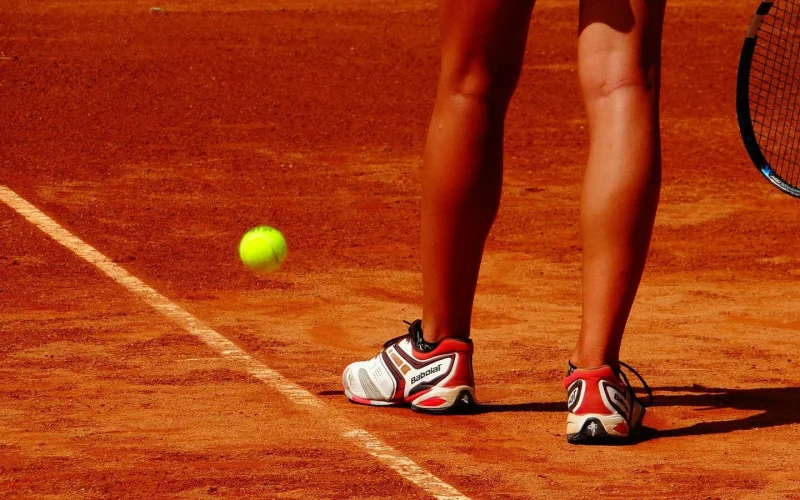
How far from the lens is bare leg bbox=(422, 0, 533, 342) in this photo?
3318 millimetres

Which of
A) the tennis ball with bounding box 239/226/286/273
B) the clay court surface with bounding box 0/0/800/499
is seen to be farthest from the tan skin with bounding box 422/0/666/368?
the tennis ball with bounding box 239/226/286/273

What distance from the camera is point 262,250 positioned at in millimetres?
4754

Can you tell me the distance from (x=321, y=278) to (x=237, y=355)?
1202 millimetres

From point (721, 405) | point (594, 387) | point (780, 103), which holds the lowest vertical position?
point (721, 405)

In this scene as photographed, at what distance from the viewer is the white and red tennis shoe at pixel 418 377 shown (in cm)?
346

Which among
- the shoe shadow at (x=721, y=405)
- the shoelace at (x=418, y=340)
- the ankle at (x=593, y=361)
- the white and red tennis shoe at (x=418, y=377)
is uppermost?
the shoelace at (x=418, y=340)

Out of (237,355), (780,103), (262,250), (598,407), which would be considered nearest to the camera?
(598,407)

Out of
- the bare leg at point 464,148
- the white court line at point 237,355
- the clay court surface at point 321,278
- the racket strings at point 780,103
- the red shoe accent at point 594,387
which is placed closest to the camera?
the white court line at point 237,355

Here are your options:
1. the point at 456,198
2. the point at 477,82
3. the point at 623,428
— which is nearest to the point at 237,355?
the point at 456,198

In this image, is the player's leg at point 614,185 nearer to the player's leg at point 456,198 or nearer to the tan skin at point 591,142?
the tan skin at point 591,142

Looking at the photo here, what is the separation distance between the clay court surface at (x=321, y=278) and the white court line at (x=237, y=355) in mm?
30

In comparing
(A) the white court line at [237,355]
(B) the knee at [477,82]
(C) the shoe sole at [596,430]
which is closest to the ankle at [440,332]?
(A) the white court line at [237,355]

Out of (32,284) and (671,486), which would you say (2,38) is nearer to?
(32,284)

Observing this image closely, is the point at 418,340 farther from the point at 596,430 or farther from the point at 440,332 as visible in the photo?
the point at 596,430
